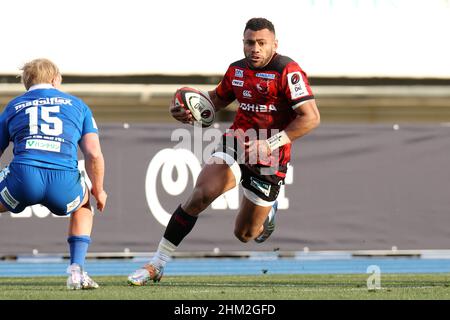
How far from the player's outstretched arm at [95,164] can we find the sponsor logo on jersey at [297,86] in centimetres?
A: 159

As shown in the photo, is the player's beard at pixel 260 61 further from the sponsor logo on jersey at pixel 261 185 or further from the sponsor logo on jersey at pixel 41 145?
the sponsor logo on jersey at pixel 41 145

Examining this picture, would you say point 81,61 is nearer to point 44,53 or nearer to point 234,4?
point 44,53

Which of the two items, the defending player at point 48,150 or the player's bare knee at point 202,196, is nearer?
the defending player at point 48,150

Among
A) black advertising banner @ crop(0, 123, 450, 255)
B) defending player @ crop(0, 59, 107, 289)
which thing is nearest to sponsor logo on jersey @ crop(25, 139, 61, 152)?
defending player @ crop(0, 59, 107, 289)

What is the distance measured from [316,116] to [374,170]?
13.4ft

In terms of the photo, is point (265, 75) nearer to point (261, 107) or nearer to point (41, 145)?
point (261, 107)

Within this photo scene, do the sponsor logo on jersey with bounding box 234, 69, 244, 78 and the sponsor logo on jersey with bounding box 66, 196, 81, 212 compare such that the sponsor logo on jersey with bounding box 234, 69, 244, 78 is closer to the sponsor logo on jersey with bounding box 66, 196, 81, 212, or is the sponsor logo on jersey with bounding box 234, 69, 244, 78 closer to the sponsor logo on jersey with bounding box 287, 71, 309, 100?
the sponsor logo on jersey with bounding box 287, 71, 309, 100

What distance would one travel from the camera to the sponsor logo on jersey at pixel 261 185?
836cm

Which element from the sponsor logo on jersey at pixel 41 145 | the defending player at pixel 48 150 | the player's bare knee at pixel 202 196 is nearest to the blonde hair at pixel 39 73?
the defending player at pixel 48 150

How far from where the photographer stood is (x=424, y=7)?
16.2 metres

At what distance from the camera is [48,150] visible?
7145 millimetres

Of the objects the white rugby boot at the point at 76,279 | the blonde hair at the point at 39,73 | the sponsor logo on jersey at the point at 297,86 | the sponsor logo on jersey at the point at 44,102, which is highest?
the sponsor logo on jersey at the point at 297,86

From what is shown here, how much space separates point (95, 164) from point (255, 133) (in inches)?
57.2

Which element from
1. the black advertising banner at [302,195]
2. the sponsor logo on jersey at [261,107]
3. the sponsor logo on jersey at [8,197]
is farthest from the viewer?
the black advertising banner at [302,195]
